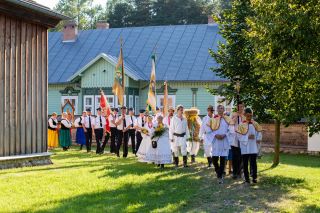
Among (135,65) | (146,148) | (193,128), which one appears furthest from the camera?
(135,65)

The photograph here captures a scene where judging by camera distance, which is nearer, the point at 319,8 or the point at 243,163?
the point at 319,8

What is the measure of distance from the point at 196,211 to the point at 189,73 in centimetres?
2392

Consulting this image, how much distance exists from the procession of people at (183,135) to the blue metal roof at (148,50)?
10517mm

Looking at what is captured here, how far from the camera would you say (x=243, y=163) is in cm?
1345

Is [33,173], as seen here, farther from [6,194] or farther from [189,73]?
[189,73]

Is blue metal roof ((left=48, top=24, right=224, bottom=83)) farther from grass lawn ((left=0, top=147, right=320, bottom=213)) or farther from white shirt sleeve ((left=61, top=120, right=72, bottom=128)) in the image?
grass lawn ((left=0, top=147, right=320, bottom=213))

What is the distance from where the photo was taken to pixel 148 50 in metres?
36.8

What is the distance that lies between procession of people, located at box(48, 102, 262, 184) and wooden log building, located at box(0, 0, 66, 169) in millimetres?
3379

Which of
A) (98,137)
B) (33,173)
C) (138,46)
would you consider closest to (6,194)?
(33,173)

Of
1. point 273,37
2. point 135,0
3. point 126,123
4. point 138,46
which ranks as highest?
point 135,0

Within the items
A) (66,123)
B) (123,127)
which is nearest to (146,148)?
(123,127)

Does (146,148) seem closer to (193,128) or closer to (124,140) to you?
(193,128)

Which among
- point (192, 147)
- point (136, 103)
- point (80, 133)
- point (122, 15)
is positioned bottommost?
point (192, 147)

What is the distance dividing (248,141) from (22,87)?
6.63 m
